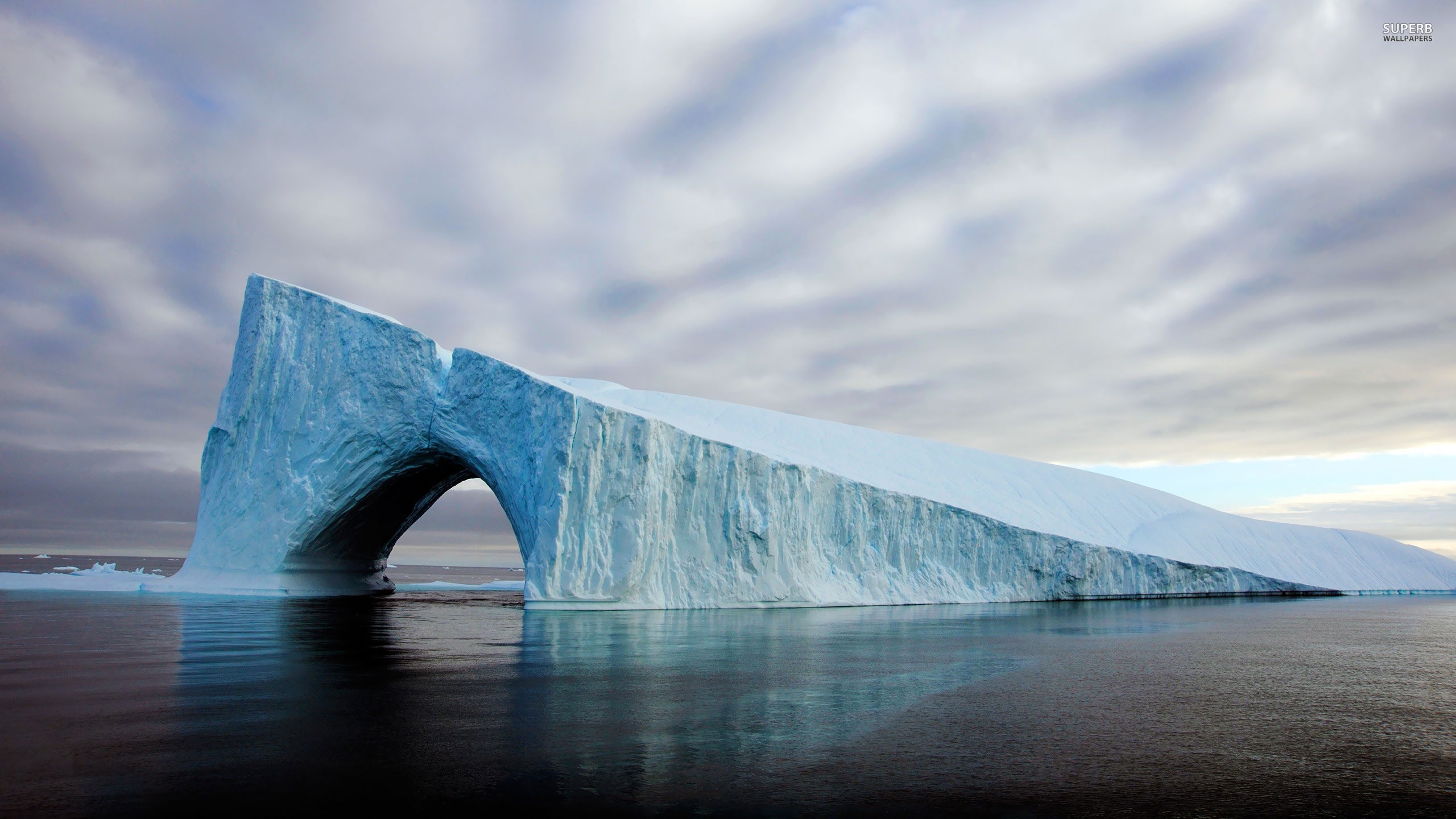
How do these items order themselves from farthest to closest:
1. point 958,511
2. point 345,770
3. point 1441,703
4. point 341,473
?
point 958,511
point 341,473
point 1441,703
point 345,770

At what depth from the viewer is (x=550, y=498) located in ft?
66.0

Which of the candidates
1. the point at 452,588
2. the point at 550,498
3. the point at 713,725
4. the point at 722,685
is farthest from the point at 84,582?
the point at 713,725

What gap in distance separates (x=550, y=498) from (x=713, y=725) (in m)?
14.7

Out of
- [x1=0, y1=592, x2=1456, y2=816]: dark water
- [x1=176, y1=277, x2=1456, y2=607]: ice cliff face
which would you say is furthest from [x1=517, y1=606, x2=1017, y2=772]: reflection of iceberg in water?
[x1=176, y1=277, x2=1456, y2=607]: ice cliff face

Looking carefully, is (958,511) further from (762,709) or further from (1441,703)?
(762,709)

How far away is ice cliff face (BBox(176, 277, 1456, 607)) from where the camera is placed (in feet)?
67.7

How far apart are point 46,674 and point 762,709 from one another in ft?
23.5

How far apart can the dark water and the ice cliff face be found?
26.6 ft

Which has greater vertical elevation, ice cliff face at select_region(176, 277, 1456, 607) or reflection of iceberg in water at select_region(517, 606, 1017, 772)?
ice cliff face at select_region(176, 277, 1456, 607)

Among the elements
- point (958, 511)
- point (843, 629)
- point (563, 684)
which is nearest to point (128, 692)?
point (563, 684)

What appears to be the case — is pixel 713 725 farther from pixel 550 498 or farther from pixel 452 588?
pixel 452 588

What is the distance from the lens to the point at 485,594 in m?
31.0

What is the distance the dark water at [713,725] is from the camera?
4281 mm

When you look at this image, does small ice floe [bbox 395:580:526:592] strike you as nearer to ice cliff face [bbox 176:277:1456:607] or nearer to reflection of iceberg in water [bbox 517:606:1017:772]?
ice cliff face [bbox 176:277:1456:607]
